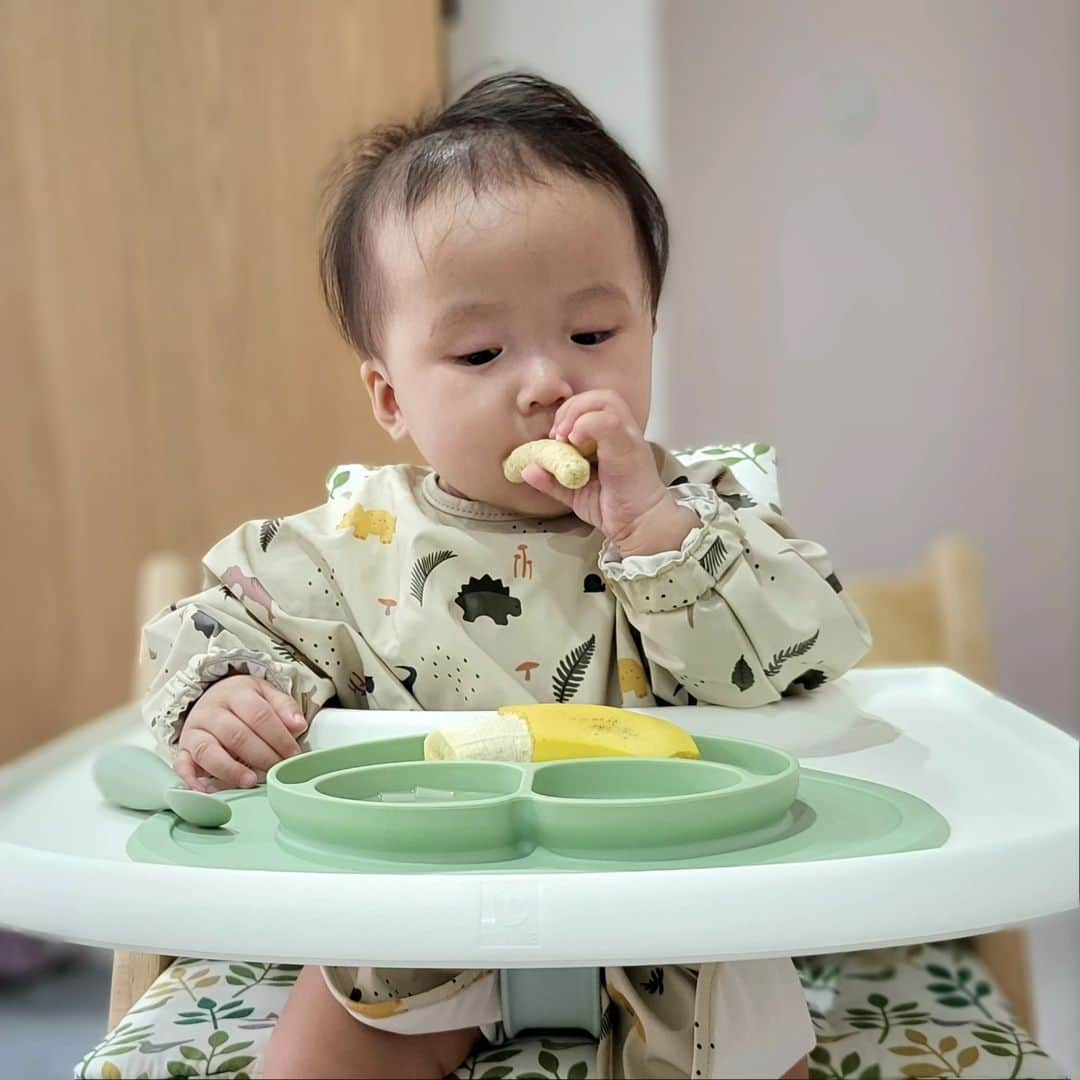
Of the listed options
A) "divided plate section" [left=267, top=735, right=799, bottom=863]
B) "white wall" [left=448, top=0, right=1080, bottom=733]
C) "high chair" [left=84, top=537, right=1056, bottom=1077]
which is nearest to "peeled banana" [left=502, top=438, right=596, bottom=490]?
"divided plate section" [left=267, top=735, right=799, bottom=863]

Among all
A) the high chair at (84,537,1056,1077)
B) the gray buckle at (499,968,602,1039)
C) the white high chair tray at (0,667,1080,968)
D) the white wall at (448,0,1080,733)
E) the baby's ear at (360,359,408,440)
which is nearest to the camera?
the white high chair tray at (0,667,1080,968)

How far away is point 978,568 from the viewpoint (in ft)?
3.35

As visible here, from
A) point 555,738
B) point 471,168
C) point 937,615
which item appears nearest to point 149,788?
point 555,738

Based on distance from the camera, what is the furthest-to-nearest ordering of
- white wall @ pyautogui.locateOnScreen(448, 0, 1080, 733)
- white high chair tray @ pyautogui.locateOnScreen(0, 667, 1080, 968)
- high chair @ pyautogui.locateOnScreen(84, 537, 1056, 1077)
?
1. white wall @ pyautogui.locateOnScreen(448, 0, 1080, 733)
2. high chair @ pyautogui.locateOnScreen(84, 537, 1056, 1077)
3. white high chair tray @ pyautogui.locateOnScreen(0, 667, 1080, 968)

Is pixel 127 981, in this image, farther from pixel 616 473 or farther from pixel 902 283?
pixel 902 283

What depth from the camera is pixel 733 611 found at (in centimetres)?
45

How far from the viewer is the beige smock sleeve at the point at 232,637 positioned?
0.47 metres

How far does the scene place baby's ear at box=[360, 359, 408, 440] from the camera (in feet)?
1.70

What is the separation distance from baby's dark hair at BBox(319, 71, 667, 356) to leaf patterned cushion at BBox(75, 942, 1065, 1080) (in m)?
0.25

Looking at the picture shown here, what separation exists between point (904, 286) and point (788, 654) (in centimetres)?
109

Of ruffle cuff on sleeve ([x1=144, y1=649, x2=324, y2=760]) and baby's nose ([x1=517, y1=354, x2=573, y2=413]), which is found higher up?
baby's nose ([x1=517, y1=354, x2=573, y2=413])

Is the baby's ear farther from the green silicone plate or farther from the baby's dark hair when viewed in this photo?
the green silicone plate

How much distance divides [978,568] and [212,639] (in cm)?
71

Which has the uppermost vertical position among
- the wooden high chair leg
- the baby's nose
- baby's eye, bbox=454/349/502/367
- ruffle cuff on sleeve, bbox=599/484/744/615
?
baby's eye, bbox=454/349/502/367
